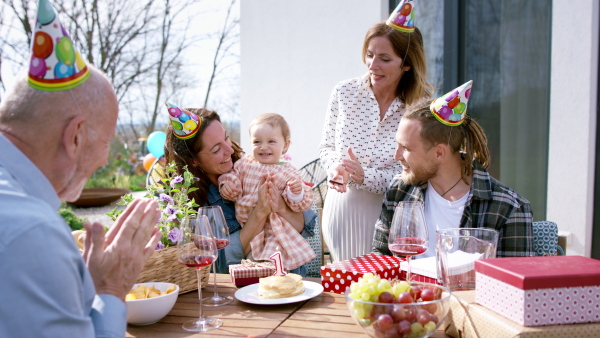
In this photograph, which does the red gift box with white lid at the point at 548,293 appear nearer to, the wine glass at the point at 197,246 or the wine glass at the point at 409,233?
the wine glass at the point at 409,233

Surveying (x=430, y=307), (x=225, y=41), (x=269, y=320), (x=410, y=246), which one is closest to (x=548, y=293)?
(x=430, y=307)

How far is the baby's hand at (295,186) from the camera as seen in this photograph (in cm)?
265

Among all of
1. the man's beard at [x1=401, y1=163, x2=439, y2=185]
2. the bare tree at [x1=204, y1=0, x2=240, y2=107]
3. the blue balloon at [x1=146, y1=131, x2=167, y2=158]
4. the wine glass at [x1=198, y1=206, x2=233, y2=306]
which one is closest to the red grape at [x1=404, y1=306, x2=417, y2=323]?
the wine glass at [x1=198, y1=206, x2=233, y2=306]

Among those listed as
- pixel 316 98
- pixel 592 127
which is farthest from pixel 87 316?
pixel 316 98

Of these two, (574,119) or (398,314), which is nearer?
(398,314)

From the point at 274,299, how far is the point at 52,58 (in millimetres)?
1058

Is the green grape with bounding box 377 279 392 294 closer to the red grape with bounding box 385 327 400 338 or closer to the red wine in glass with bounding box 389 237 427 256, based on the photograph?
the red grape with bounding box 385 327 400 338

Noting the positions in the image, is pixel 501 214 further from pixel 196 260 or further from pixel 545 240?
pixel 196 260

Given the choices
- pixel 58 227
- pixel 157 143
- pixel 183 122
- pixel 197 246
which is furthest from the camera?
pixel 157 143

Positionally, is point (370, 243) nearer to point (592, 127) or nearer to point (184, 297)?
point (184, 297)

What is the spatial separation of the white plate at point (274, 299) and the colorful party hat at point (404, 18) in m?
1.58

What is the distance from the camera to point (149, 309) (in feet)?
5.18

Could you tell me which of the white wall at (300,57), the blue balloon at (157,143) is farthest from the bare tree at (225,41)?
the white wall at (300,57)

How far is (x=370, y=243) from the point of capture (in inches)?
122
